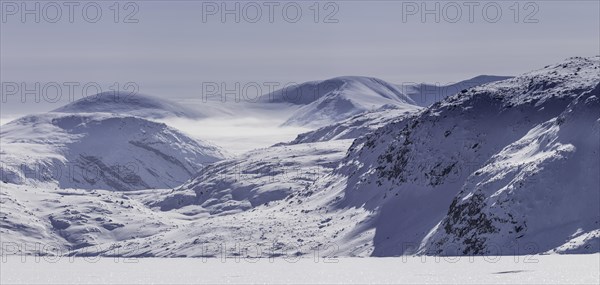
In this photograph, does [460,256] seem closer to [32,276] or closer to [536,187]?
[536,187]

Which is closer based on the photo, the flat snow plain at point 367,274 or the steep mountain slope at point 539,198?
the flat snow plain at point 367,274

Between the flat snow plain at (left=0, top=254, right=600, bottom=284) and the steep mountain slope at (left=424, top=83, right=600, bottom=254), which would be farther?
the steep mountain slope at (left=424, top=83, right=600, bottom=254)

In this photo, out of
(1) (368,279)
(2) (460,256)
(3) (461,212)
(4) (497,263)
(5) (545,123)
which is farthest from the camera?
(5) (545,123)

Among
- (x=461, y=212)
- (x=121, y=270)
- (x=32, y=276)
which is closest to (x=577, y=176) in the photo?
(x=461, y=212)

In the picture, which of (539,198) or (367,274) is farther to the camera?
(539,198)

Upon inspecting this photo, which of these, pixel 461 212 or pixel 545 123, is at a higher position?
pixel 545 123

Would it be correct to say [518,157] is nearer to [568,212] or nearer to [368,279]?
[568,212]

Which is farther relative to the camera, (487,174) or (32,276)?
(487,174)

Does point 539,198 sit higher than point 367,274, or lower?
higher

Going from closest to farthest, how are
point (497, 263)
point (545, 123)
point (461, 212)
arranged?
1. point (497, 263)
2. point (461, 212)
3. point (545, 123)

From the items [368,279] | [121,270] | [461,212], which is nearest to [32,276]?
[121,270]
